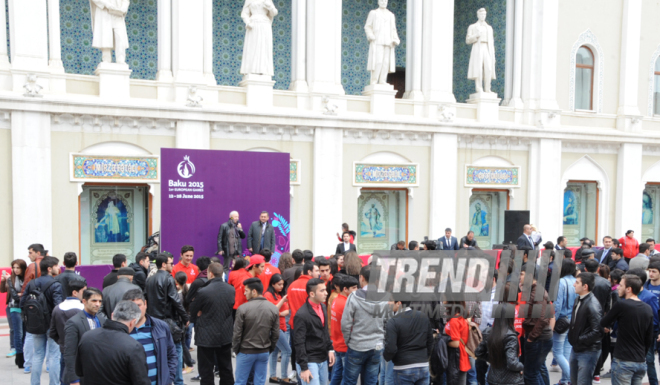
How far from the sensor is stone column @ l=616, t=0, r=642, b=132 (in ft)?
66.2

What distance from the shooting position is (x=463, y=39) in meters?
21.2

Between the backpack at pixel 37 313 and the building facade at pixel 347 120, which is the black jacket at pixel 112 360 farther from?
the building facade at pixel 347 120

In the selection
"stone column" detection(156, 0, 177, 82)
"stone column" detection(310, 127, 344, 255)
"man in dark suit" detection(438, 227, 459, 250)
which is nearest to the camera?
"stone column" detection(156, 0, 177, 82)

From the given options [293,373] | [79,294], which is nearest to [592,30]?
[293,373]

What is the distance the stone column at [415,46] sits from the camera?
17734 millimetres

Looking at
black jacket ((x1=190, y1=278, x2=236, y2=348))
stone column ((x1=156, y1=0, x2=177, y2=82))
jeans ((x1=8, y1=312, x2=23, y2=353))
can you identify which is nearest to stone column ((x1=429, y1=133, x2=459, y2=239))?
stone column ((x1=156, y1=0, x2=177, y2=82))

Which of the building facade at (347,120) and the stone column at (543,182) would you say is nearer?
the building facade at (347,120)

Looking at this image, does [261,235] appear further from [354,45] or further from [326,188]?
[354,45]

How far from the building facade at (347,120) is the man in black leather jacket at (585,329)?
9525mm

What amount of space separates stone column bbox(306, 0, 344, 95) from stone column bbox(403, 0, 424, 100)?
8.34 feet

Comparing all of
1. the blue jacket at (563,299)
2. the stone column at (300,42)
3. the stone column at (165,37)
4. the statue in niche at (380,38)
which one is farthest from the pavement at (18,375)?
the statue in niche at (380,38)

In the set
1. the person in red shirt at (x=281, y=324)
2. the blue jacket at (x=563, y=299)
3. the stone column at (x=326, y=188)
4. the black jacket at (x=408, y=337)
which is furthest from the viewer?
the stone column at (x=326, y=188)

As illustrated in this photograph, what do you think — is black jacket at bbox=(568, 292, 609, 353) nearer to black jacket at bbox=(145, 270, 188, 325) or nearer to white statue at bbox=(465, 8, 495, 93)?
black jacket at bbox=(145, 270, 188, 325)

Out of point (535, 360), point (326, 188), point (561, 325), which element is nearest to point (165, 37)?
point (326, 188)
